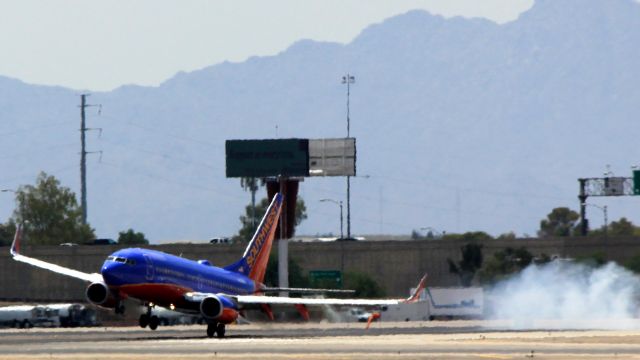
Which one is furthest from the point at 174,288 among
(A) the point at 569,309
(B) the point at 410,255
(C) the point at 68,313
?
(B) the point at 410,255

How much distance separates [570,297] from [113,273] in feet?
127

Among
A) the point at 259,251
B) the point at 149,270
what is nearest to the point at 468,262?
the point at 259,251

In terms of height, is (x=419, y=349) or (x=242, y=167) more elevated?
(x=242, y=167)

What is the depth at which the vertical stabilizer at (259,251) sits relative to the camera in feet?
329

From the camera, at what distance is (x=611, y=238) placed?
19588cm

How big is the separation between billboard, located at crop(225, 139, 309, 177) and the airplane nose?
93.1 m

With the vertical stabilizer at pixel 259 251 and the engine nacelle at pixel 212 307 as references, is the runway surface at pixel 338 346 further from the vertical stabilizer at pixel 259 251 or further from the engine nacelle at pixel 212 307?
the vertical stabilizer at pixel 259 251

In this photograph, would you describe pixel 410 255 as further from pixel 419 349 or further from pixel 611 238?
pixel 419 349

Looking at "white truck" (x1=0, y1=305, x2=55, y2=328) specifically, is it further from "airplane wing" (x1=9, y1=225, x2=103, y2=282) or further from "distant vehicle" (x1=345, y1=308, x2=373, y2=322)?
"airplane wing" (x1=9, y1=225, x2=103, y2=282)

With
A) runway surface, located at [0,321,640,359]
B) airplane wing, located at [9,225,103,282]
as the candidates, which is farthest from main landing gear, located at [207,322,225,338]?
airplane wing, located at [9,225,103,282]

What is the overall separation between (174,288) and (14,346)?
37.4ft

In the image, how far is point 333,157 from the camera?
187 metres

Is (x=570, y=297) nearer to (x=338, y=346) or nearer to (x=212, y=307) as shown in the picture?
(x=212, y=307)

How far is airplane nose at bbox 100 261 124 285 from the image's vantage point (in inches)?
3413
